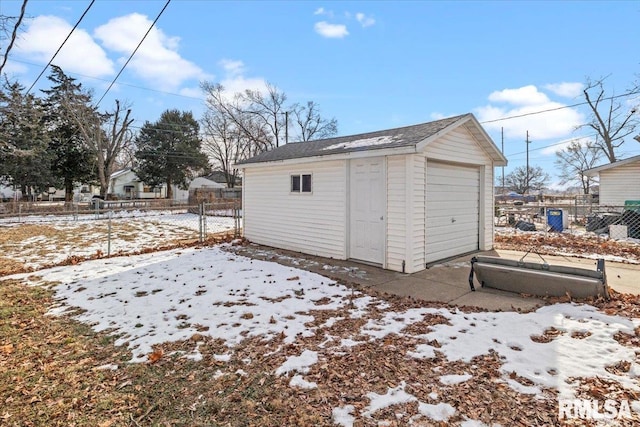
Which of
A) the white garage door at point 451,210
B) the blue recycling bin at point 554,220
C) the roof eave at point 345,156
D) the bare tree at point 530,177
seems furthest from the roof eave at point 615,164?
the bare tree at point 530,177

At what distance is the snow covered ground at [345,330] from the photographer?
283 centimetres

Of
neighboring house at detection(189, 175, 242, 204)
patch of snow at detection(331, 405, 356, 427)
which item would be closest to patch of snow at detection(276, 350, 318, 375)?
patch of snow at detection(331, 405, 356, 427)

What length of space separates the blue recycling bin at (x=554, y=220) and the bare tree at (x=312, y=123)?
2542 centimetres

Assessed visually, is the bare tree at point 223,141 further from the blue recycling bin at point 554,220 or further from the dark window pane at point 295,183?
the blue recycling bin at point 554,220

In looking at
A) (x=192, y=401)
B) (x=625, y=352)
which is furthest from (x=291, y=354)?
(x=625, y=352)

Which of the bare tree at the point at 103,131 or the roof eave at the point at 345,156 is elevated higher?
the bare tree at the point at 103,131

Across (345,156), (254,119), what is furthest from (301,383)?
(254,119)

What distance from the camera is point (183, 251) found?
906 centimetres

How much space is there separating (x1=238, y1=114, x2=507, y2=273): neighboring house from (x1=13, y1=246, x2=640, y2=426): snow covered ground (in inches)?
65.1

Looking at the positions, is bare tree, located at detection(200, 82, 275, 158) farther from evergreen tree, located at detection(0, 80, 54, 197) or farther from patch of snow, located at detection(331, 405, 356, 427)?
patch of snow, located at detection(331, 405, 356, 427)

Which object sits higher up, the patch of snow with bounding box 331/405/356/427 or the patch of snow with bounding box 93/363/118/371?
the patch of snow with bounding box 331/405/356/427

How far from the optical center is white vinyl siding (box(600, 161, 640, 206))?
15492mm

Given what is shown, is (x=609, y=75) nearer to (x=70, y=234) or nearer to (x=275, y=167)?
(x=275, y=167)

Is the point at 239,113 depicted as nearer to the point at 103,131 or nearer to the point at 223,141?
the point at 223,141
